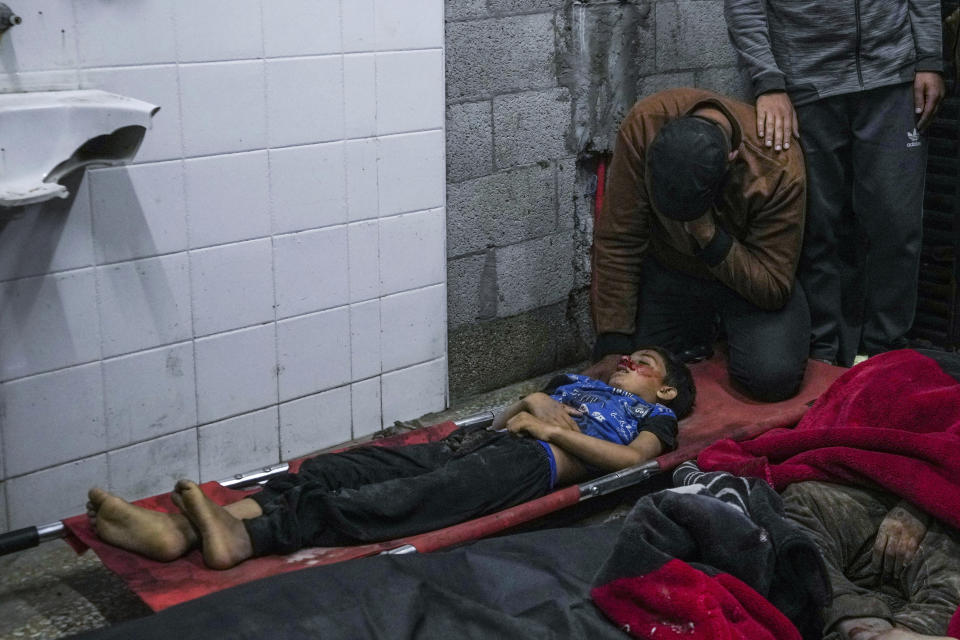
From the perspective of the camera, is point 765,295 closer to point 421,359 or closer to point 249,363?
point 421,359

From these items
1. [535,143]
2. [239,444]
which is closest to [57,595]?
[239,444]

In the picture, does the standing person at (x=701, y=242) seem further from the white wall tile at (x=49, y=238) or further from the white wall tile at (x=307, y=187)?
the white wall tile at (x=49, y=238)

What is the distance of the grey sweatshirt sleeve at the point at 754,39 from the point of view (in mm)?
3795

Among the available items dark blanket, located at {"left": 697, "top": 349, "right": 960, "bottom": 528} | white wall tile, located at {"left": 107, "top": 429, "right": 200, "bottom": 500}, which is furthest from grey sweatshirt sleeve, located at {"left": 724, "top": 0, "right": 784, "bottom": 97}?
white wall tile, located at {"left": 107, "top": 429, "right": 200, "bottom": 500}

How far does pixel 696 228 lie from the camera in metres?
3.43

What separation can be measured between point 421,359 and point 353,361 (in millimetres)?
285

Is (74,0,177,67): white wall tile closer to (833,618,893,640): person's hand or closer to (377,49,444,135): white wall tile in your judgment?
(377,49,444,135): white wall tile

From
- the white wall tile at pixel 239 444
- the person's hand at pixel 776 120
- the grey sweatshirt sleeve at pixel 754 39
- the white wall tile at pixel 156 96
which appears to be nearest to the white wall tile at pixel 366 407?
the white wall tile at pixel 239 444

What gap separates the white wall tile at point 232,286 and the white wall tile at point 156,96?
0.30 m

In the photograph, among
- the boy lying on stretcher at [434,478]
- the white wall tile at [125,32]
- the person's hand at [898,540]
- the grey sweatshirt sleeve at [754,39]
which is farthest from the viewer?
the grey sweatshirt sleeve at [754,39]

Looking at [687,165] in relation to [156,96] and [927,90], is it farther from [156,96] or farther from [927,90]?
[156,96]

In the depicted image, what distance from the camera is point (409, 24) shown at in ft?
11.3

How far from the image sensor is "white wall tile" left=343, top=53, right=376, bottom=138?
11.0 feet

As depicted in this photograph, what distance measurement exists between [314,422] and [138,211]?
2.95ft
